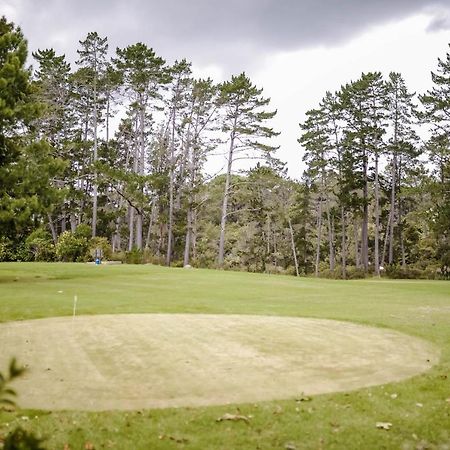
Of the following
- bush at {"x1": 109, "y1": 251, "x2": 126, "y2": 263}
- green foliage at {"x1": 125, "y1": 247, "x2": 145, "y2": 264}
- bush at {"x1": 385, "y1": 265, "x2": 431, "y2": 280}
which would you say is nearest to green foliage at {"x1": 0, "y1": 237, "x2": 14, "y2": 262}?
bush at {"x1": 109, "y1": 251, "x2": 126, "y2": 263}

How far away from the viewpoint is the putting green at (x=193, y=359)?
5.41 metres

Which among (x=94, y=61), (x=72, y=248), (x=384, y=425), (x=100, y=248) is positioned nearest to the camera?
(x=384, y=425)

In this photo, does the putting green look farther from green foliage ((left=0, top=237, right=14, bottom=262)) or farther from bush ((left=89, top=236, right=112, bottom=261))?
green foliage ((left=0, top=237, right=14, bottom=262))

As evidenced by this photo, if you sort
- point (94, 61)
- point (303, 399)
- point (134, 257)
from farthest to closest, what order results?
point (94, 61) < point (134, 257) < point (303, 399)

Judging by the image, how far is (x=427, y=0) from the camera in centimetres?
671

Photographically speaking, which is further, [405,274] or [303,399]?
[405,274]

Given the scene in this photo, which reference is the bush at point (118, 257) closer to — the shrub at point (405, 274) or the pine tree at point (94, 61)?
the pine tree at point (94, 61)

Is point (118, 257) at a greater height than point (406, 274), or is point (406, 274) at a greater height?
point (118, 257)

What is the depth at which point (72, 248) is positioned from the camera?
115 feet

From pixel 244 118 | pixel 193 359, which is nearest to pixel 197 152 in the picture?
pixel 244 118

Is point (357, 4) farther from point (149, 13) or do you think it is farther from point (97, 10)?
point (97, 10)

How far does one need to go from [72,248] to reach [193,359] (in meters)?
30.3

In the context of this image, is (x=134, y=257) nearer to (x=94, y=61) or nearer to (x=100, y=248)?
(x=100, y=248)

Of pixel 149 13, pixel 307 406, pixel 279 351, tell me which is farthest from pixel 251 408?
pixel 149 13
